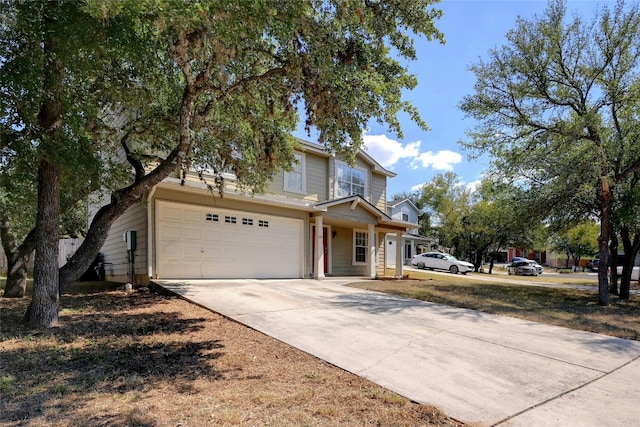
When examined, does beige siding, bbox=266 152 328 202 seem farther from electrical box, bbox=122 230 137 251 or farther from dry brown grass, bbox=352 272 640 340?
electrical box, bbox=122 230 137 251

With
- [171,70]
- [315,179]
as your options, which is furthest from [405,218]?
[171,70]

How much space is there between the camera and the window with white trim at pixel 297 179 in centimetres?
1460

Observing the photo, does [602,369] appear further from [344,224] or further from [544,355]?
[344,224]

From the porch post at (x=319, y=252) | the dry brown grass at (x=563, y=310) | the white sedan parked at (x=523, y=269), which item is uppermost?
the porch post at (x=319, y=252)

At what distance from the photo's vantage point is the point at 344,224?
661 inches

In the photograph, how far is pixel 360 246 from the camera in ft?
59.3

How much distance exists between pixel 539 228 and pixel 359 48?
1186cm

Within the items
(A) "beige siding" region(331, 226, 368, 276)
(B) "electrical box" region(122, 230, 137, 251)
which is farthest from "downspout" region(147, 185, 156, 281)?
(A) "beige siding" region(331, 226, 368, 276)

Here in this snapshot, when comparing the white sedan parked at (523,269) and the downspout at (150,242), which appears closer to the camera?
the downspout at (150,242)

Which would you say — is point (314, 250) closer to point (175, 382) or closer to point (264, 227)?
point (264, 227)

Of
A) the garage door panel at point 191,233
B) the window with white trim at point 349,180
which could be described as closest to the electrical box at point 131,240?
the garage door panel at point 191,233

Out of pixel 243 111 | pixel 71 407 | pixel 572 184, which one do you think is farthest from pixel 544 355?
pixel 572 184

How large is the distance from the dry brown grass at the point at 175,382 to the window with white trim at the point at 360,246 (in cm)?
1182

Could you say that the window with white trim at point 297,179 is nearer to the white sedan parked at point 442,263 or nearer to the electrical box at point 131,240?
the electrical box at point 131,240
